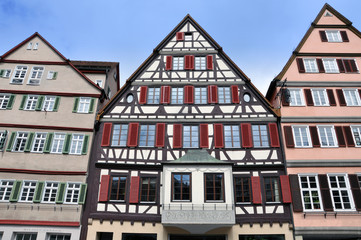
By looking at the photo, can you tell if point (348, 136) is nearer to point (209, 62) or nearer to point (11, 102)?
point (209, 62)

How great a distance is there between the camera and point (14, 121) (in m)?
17.9

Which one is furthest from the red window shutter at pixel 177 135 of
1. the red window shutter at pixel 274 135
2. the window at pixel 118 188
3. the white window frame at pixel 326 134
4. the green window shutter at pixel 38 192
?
the white window frame at pixel 326 134

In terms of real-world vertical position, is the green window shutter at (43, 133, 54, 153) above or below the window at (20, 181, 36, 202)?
above

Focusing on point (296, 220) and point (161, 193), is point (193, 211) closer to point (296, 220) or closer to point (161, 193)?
point (161, 193)

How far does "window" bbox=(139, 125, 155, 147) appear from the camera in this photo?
1781 cm

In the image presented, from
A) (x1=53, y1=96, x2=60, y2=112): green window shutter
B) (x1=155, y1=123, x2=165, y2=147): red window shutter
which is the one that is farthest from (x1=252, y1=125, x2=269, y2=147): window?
(x1=53, y1=96, x2=60, y2=112): green window shutter

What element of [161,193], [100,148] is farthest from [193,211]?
[100,148]

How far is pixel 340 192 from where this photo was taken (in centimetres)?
1606

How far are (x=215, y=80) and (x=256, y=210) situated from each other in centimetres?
926

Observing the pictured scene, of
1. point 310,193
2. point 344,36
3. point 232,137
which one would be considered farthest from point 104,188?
point 344,36

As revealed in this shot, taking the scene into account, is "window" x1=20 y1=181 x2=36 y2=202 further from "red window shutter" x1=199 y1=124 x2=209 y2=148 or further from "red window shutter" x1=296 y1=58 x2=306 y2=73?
"red window shutter" x1=296 y1=58 x2=306 y2=73

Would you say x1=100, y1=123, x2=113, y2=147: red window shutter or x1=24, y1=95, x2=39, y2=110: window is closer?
x1=100, y1=123, x2=113, y2=147: red window shutter

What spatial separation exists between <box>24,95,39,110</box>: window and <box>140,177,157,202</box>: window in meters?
9.24

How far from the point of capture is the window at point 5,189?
52.9 ft
